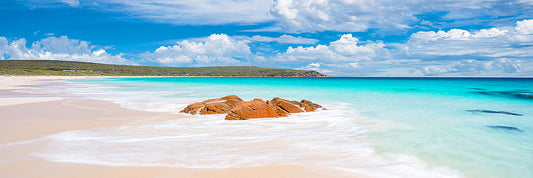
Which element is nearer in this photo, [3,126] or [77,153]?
[77,153]

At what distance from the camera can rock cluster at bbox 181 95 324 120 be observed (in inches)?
453

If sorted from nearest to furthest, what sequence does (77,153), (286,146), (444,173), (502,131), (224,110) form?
1. (444,173)
2. (77,153)
3. (286,146)
4. (502,131)
5. (224,110)

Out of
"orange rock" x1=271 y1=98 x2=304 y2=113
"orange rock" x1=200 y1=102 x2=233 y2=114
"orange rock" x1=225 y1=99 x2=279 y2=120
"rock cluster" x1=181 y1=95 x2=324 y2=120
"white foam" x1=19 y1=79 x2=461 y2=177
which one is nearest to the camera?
"white foam" x1=19 y1=79 x2=461 y2=177

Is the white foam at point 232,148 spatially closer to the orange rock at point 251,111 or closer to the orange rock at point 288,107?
the orange rock at point 251,111

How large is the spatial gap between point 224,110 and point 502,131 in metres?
10.5

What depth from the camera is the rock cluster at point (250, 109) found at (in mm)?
11500

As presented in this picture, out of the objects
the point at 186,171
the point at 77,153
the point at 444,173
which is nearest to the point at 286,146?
the point at 186,171

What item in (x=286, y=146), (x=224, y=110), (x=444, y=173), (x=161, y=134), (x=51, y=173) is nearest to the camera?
(x=51, y=173)

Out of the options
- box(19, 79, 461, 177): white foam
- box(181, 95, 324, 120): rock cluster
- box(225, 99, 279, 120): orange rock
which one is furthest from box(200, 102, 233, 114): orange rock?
box(19, 79, 461, 177): white foam

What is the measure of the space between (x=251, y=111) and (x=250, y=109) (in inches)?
3.9

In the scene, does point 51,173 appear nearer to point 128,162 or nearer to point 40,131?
point 128,162

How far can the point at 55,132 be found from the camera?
8570 mm

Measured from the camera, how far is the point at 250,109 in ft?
38.4

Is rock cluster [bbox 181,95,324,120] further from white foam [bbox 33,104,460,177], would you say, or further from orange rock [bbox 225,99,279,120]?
white foam [bbox 33,104,460,177]
